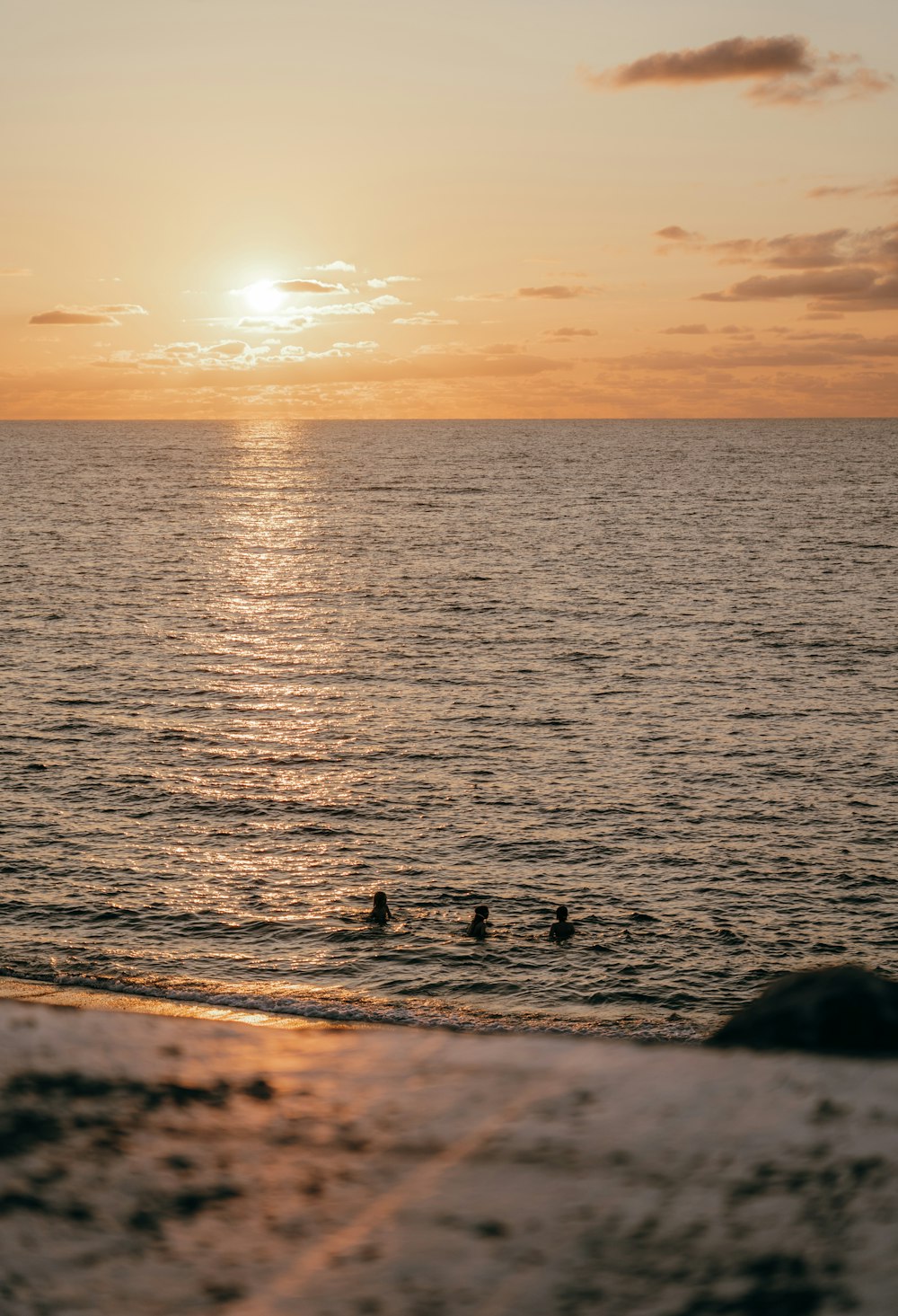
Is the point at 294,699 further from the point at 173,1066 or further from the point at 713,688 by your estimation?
the point at 173,1066

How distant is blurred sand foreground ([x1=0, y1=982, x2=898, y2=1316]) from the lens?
3.53m

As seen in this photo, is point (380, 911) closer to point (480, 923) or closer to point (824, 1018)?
point (480, 923)

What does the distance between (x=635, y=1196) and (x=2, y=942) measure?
29.5m

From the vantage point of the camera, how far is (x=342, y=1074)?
14.1 feet

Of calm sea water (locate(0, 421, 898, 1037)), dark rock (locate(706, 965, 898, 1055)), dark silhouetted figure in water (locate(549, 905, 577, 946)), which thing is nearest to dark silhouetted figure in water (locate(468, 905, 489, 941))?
calm sea water (locate(0, 421, 898, 1037))

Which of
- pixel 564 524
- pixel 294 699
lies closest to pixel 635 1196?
pixel 294 699

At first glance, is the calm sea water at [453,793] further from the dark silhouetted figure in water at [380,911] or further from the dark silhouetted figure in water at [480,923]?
the dark silhouetted figure in water at [380,911]

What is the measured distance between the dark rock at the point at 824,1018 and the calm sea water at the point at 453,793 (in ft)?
69.5

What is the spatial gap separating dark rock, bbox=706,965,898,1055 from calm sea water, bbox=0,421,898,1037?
21193 mm

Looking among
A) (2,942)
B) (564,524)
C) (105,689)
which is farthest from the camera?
(564,524)

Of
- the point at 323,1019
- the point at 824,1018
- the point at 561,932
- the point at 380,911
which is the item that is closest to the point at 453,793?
the point at 380,911

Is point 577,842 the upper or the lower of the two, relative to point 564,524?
lower

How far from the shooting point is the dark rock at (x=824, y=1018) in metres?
5.68

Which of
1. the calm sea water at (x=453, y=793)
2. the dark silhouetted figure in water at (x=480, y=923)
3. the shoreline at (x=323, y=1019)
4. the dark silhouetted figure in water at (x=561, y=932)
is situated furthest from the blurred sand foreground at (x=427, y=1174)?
the dark silhouetted figure in water at (x=561, y=932)
